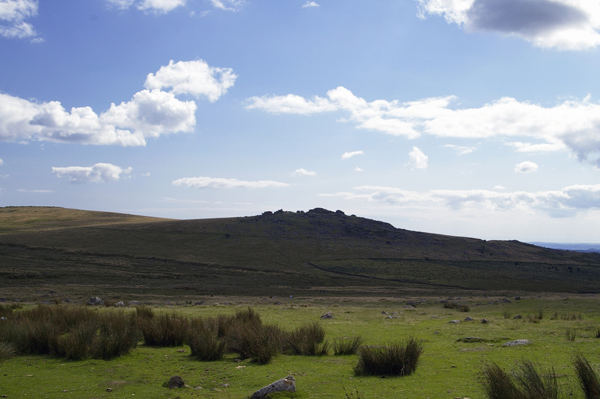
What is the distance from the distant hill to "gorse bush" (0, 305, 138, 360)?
22690 mm

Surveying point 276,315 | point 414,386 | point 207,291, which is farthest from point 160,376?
point 207,291

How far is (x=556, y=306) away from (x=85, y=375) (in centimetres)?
2898

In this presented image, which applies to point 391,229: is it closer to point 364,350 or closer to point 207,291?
point 207,291

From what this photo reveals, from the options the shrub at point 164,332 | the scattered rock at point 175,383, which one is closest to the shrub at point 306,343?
the shrub at point 164,332

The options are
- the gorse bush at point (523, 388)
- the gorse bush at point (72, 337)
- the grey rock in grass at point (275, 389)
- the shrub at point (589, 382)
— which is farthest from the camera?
the gorse bush at point (72, 337)

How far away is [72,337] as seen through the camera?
508 inches

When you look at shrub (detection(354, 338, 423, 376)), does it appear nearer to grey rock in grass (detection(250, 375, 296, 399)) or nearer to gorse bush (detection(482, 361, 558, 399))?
grey rock in grass (detection(250, 375, 296, 399))

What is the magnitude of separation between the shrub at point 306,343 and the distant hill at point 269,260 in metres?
26.8

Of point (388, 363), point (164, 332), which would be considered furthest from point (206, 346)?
point (388, 363)

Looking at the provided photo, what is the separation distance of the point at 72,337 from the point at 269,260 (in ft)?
201

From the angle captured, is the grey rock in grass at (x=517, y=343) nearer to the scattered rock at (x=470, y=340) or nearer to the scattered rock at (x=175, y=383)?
the scattered rock at (x=470, y=340)

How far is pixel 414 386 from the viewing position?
9.55 m

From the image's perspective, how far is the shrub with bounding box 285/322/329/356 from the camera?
13547 mm

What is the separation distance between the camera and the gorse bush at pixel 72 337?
42.3 ft
